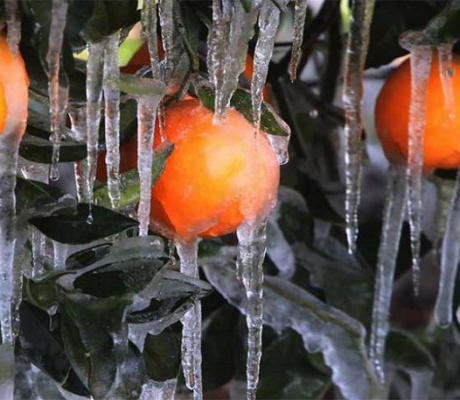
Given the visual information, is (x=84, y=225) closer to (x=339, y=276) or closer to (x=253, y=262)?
(x=253, y=262)

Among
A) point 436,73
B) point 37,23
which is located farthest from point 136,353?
point 436,73

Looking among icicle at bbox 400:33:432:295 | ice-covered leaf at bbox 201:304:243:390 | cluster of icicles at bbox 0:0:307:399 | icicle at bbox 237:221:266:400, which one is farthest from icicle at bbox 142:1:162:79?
ice-covered leaf at bbox 201:304:243:390

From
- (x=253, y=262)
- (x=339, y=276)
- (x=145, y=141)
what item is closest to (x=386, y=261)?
(x=339, y=276)

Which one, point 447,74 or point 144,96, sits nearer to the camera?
point 144,96

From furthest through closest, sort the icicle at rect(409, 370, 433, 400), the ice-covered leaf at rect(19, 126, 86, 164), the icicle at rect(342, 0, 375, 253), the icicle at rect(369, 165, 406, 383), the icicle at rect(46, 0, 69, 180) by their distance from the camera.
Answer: the icicle at rect(409, 370, 433, 400), the icicle at rect(369, 165, 406, 383), the icicle at rect(342, 0, 375, 253), the ice-covered leaf at rect(19, 126, 86, 164), the icicle at rect(46, 0, 69, 180)

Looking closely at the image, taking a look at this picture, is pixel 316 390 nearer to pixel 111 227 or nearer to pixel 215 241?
pixel 215 241

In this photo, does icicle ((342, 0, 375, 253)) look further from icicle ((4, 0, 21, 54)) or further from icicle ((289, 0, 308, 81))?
icicle ((4, 0, 21, 54))
